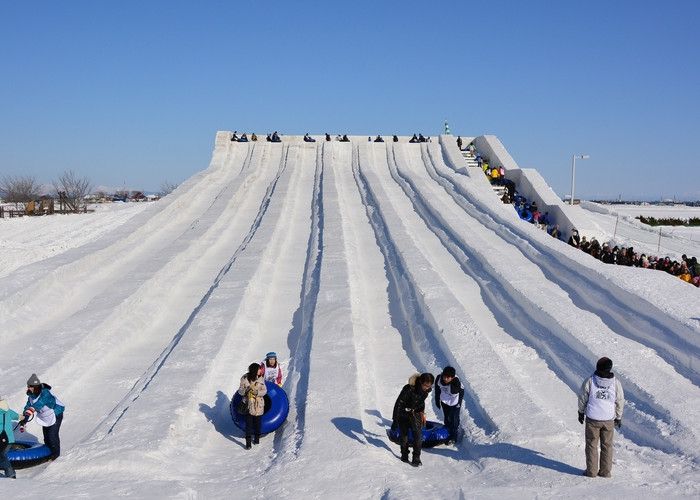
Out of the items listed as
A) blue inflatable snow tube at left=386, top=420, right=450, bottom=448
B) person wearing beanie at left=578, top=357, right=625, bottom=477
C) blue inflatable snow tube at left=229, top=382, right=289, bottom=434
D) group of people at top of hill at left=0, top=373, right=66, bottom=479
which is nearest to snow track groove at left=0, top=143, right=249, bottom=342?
group of people at top of hill at left=0, top=373, right=66, bottom=479

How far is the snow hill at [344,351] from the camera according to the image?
5.78 metres

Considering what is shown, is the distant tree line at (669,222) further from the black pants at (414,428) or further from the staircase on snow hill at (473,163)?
the black pants at (414,428)

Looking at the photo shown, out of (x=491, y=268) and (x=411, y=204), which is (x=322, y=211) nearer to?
(x=411, y=204)

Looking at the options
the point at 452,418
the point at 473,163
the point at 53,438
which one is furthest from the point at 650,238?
the point at 53,438

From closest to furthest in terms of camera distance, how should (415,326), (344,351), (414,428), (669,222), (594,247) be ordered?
1. (414,428)
2. (344,351)
3. (415,326)
4. (594,247)
5. (669,222)

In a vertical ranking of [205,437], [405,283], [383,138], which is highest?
[383,138]

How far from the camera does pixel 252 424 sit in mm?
6805

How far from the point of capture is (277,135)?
31.5 meters

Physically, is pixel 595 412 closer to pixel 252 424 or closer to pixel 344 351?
pixel 252 424

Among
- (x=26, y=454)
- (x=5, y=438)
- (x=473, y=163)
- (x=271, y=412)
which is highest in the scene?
(x=473, y=163)

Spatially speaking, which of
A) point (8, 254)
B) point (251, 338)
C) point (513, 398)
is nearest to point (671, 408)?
point (513, 398)

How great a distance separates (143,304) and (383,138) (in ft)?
73.4

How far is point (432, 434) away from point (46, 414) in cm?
355

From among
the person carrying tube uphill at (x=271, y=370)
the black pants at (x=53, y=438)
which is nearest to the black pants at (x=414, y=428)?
the person carrying tube uphill at (x=271, y=370)
